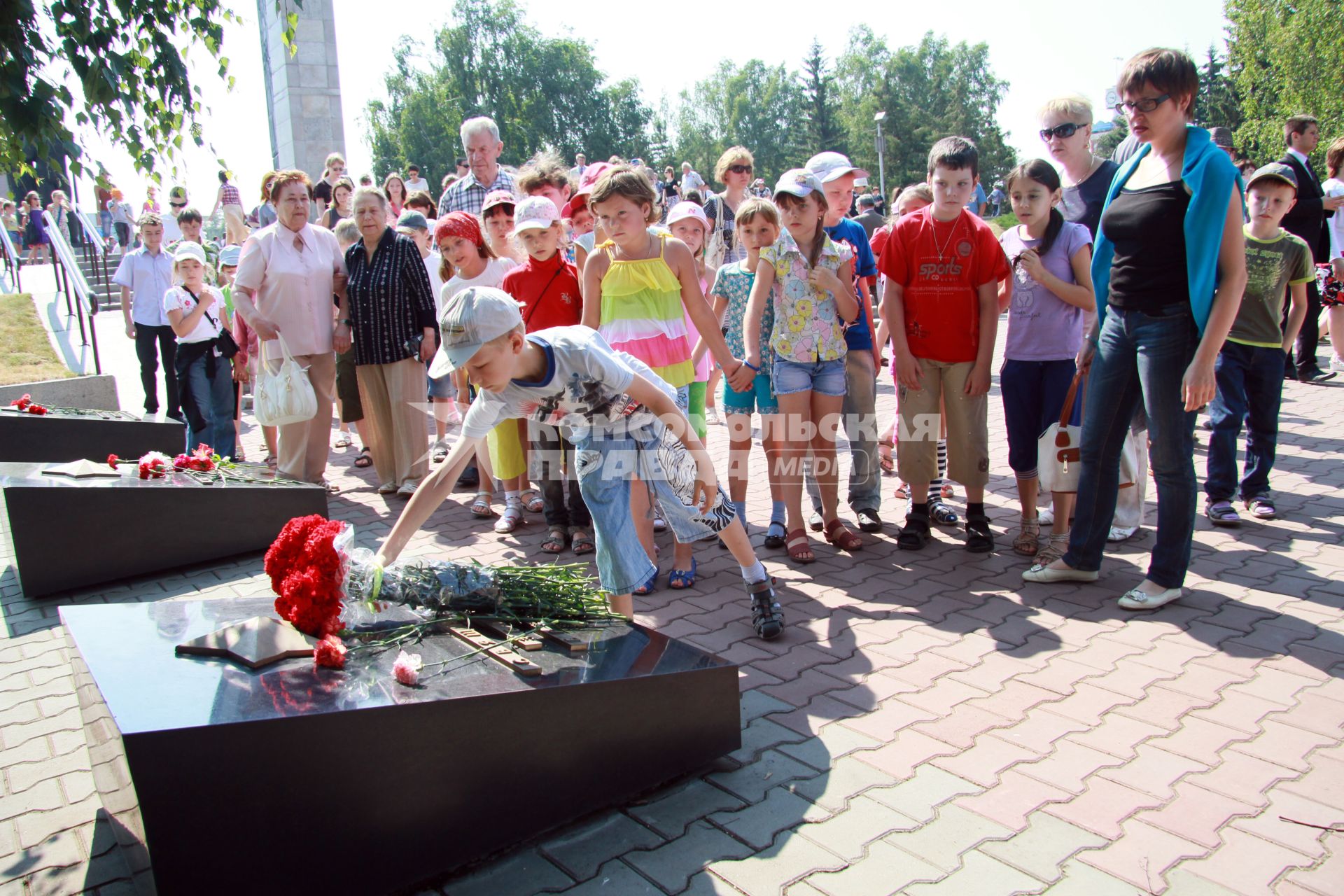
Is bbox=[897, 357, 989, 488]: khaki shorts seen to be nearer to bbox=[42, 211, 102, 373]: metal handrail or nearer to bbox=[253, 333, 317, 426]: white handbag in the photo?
bbox=[253, 333, 317, 426]: white handbag

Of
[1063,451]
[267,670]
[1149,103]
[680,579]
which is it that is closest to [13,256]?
[680,579]

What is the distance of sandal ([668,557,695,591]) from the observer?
4.64 m

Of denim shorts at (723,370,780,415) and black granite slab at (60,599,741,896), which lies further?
denim shorts at (723,370,780,415)

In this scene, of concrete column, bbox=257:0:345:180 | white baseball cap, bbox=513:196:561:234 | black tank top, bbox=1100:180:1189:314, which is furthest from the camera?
concrete column, bbox=257:0:345:180

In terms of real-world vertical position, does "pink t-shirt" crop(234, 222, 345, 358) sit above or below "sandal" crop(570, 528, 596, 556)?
above

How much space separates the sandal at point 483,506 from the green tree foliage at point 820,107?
66322 millimetres

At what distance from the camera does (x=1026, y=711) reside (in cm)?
321

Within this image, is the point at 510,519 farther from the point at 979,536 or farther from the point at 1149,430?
the point at 1149,430

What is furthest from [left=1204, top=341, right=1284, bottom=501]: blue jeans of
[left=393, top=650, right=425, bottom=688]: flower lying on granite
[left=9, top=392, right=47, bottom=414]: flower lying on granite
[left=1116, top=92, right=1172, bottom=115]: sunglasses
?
[left=9, top=392, right=47, bottom=414]: flower lying on granite

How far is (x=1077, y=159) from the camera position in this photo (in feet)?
15.4

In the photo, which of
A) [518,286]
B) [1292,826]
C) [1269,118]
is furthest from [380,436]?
→ [1269,118]

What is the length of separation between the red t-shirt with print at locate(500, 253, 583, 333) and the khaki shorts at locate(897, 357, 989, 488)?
1.90m

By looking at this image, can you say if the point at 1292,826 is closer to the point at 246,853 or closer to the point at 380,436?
the point at 246,853

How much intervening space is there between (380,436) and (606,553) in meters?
3.79
